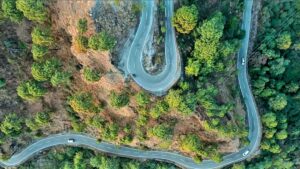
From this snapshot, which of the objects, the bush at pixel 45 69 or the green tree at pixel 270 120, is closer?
the bush at pixel 45 69

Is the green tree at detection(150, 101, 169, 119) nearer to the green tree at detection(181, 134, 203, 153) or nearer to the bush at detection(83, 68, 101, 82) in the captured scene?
the green tree at detection(181, 134, 203, 153)

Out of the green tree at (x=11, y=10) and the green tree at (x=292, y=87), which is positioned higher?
the green tree at (x=11, y=10)

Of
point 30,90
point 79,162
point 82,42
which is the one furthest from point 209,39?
point 79,162

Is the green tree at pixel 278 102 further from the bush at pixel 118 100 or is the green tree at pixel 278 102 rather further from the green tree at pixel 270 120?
the bush at pixel 118 100

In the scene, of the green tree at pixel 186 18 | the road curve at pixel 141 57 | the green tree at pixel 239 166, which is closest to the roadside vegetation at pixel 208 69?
the green tree at pixel 186 18

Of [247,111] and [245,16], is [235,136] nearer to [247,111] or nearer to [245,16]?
[247,111]

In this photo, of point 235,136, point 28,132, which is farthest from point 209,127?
point 28,132
